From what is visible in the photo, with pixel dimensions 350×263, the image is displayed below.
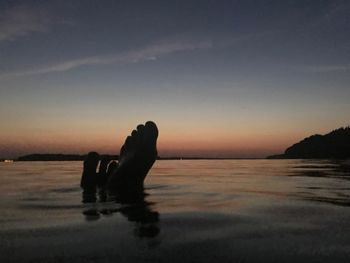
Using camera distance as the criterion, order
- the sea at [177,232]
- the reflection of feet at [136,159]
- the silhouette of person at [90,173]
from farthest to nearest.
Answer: the silhouette of person at [90,173], the reflection of feet at [136,159], the sea at [177,232]

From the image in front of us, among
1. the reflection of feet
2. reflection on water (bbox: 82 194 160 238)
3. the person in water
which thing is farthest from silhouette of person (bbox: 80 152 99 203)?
reflection on water (bbox: 82 194 160 238)

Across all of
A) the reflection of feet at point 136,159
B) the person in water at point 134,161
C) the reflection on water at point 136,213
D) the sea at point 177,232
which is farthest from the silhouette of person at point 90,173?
the sea at point 177,232

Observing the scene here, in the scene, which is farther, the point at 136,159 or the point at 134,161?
the point at 134,161

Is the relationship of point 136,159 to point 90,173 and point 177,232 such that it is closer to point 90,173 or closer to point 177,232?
point 90,173

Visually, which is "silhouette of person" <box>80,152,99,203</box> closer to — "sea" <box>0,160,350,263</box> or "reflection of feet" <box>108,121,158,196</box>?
"reflection of feet" <box>108,121,158,196</box>

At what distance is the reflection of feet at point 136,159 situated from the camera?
19.0m

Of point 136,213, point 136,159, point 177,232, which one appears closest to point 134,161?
point 136,159

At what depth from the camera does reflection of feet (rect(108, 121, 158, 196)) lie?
1900 centimetres

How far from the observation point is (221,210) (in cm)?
1091

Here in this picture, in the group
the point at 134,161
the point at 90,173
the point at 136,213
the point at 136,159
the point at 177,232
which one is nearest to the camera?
the point at 177,232

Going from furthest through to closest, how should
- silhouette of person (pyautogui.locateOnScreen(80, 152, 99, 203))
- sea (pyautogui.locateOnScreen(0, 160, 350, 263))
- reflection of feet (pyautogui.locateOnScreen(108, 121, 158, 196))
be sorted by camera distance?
silhouette of person (pyautogui.locateOnScreen(80, 152, 99, 203)) → reflection of feet (pyautogui.locateOnScreen(108, 121, 158, 196)) → sea (pyautogui.locateOnScreen(0, 160, 350, 263))

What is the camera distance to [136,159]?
19.2 metres

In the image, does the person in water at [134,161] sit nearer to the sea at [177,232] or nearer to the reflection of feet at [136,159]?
the reflection of feet at [136,159]

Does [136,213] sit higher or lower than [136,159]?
lower
